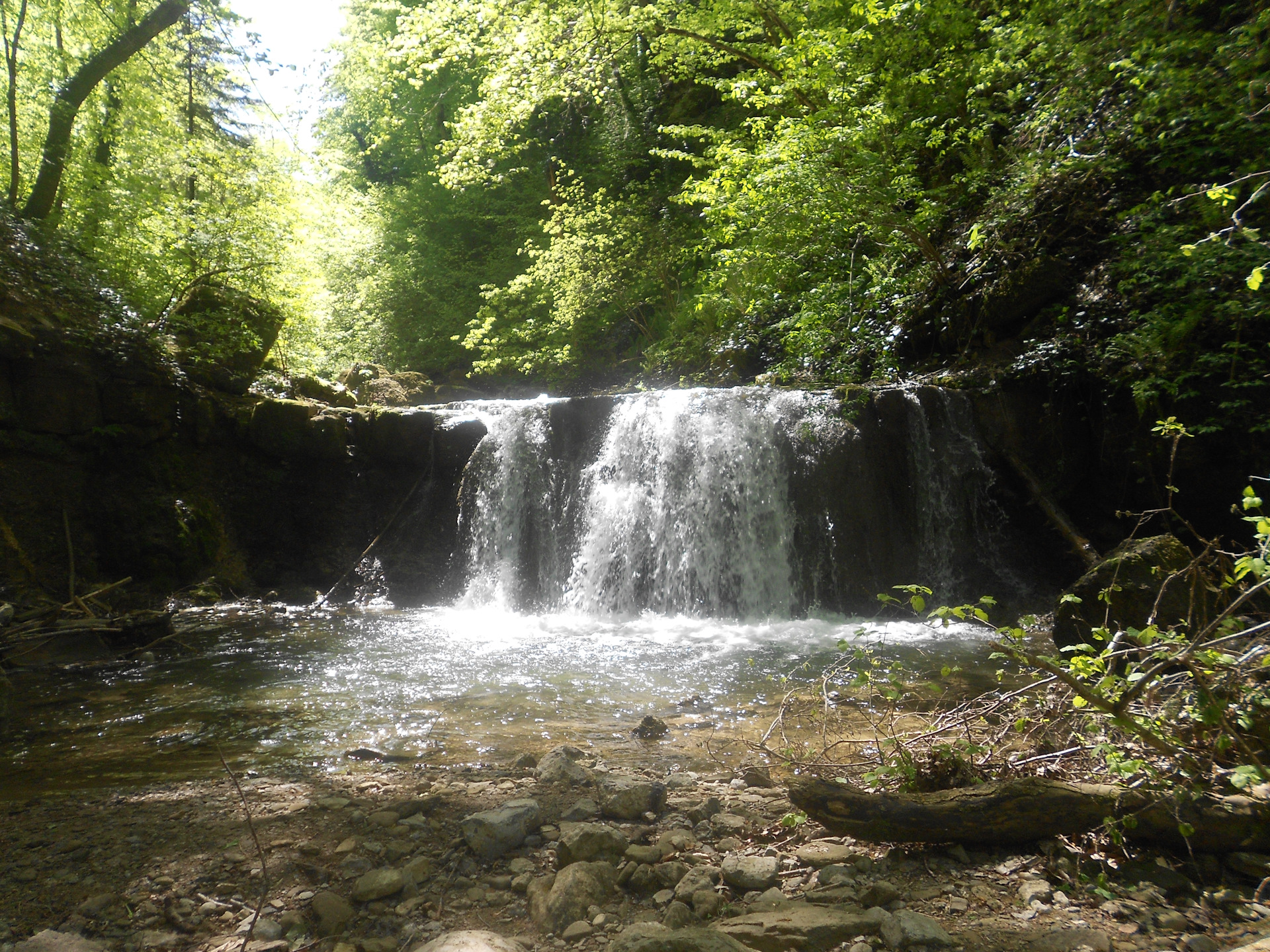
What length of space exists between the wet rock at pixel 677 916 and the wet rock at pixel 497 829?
701 millimetres

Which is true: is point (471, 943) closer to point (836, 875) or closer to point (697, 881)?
point (697, 881)

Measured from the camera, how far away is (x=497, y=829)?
241cm

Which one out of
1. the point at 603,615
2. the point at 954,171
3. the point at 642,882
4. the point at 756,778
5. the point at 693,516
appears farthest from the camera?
the point at 954,171

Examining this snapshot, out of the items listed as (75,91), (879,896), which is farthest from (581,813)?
(75,91)

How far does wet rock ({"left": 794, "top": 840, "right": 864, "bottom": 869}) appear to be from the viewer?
2.20 metres

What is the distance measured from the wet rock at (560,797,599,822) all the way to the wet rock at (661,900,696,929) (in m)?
0.70

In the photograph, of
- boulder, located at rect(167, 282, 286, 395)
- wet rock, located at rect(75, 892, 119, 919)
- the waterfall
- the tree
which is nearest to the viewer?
wet rock, located at rect(75, 892, 119, 919)

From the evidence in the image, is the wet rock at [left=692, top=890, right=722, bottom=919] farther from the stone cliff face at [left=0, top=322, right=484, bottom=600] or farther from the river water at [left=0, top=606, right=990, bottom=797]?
the stone cliff face at [left=0, top=322, right=484, bottom=600]

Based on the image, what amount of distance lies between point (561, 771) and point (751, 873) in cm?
119

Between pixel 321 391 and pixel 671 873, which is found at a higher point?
pixel 321 391

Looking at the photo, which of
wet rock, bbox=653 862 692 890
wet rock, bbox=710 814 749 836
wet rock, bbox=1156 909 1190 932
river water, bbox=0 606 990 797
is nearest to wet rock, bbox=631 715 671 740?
river water, bbox=0 606 990 797

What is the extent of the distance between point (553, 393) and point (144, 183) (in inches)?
383

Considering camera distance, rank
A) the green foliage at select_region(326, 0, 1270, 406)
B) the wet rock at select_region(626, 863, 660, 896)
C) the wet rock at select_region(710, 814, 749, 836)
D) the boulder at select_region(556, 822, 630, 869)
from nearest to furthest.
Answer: the wet rock at select_region(626, 863, 660, 896) → the boulder at select_region(556, 822, 630, 869) → the wet rock at select_region(710, 814, 749, 836) → the green foliage at select_region(326, 0, 1270, 406)

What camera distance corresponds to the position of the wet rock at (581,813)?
2.62m
